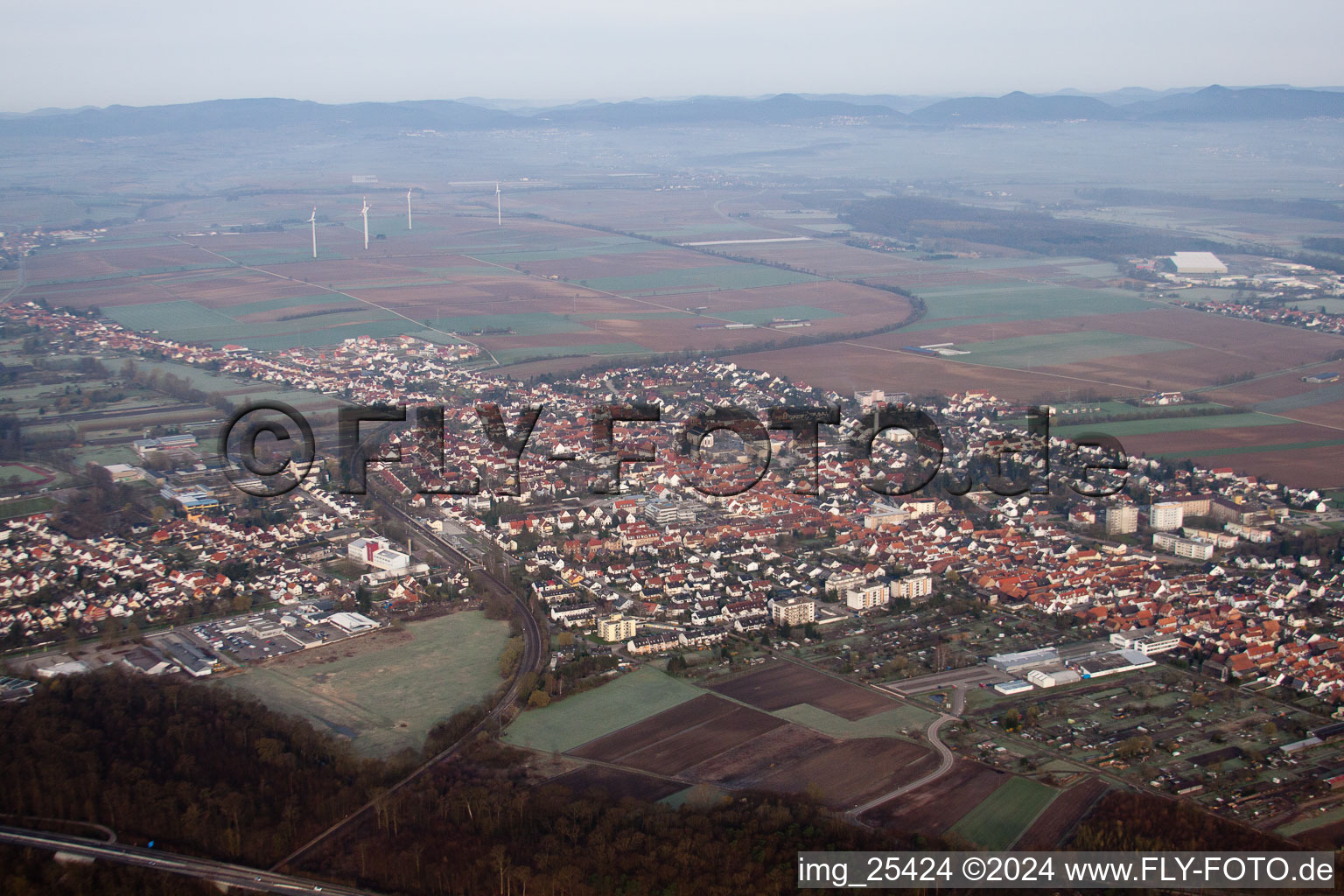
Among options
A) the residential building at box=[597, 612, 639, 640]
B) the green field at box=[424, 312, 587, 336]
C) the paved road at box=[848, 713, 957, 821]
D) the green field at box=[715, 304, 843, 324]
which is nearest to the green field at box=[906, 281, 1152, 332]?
the green field at box=[715, 304, 843, 324]

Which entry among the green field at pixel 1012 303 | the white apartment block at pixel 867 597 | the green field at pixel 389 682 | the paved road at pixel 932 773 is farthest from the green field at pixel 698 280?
the paved road at pixel 932 773

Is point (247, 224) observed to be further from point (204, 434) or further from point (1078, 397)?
point (1078, 397)

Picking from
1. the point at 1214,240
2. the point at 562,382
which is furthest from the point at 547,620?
the point at 1214,240

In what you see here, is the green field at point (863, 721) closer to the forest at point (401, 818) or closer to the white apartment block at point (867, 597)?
the forest at point (401, 818)

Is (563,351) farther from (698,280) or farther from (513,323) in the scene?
(698,280)

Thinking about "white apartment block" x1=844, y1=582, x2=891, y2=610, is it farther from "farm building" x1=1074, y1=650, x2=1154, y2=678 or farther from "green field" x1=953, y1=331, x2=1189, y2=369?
"green field" x1=953, y1=331, x2=1189, y2=369
